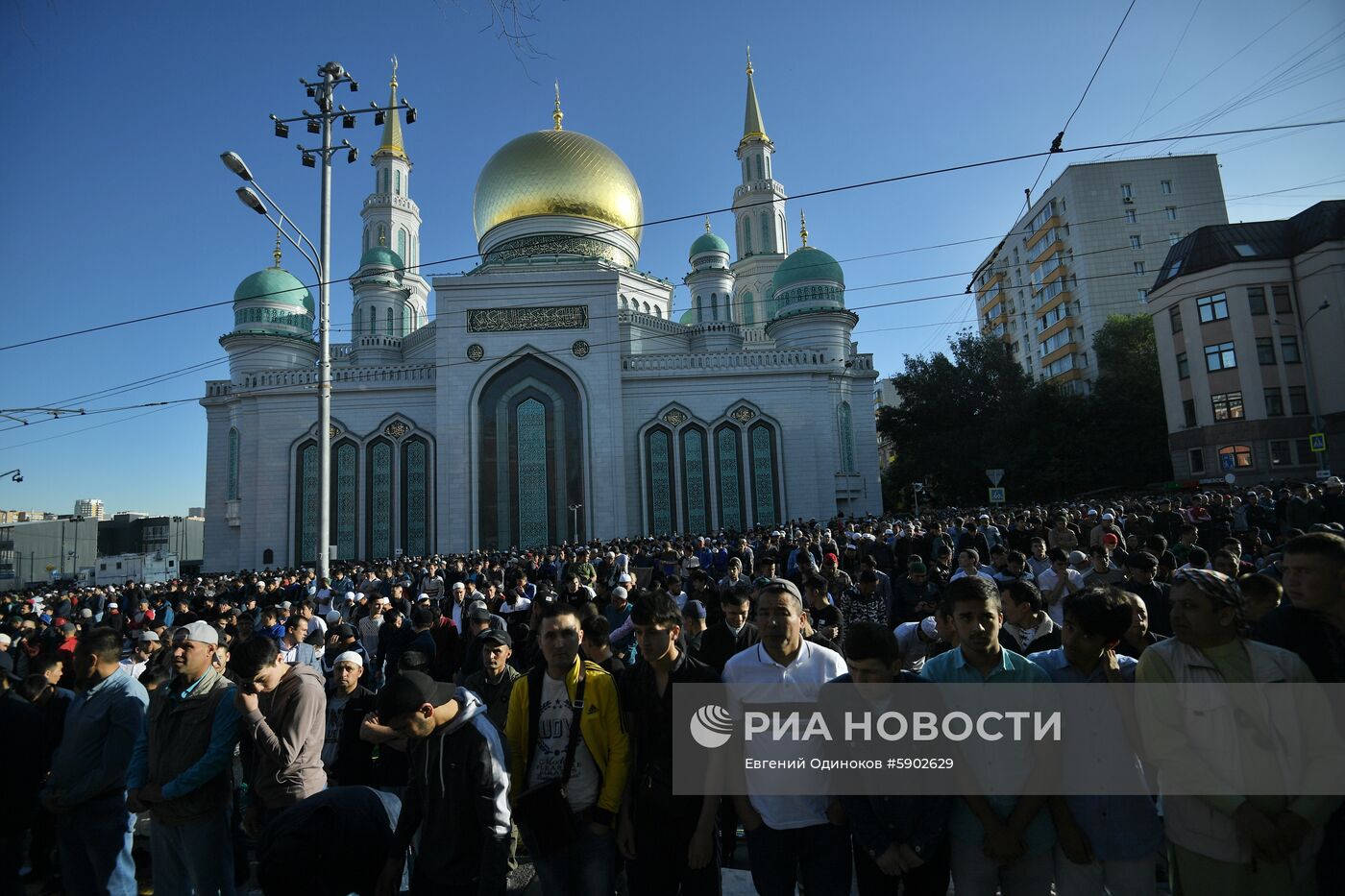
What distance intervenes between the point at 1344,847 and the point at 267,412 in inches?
1072

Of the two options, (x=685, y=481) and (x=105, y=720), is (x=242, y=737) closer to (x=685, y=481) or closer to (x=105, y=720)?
(x=105, y=720)

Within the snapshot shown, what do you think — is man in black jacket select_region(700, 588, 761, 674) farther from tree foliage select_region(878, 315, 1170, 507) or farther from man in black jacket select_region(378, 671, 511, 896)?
tree foliage select_region(878, 315, 1170, 507)

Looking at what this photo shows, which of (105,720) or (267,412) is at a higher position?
(267,412)

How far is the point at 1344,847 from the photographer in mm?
2236

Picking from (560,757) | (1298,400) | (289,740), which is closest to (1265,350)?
(1298,400)

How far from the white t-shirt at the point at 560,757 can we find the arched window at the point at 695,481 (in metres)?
21.2

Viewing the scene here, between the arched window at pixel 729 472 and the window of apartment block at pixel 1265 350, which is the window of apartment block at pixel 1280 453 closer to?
the window of apartment block at pixel 1265 350

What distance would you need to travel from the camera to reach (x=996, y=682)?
2.57 metres

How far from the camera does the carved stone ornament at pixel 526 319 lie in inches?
959

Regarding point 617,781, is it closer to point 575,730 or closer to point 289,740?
point 575,730

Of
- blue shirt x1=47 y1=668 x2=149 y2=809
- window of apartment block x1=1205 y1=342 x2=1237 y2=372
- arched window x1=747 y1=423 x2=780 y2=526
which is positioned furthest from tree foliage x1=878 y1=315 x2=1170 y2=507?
blue shirt x1=47 y1=668 x2=149 y2=809

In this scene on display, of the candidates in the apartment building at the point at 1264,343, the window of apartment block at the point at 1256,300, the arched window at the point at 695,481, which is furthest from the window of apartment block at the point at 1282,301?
the arched window at the point at 695,481

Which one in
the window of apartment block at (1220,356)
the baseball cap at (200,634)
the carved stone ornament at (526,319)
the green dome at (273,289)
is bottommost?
the baseball cap at (200,634)

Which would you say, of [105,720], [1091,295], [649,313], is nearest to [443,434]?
[649,313]
